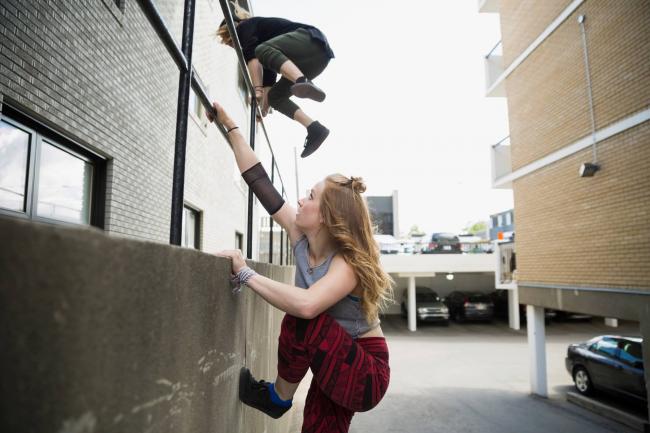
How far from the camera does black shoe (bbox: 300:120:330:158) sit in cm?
327

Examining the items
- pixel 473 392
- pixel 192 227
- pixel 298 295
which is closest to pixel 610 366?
pixel 473 392

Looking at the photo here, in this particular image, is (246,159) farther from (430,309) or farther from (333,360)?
(430,309)

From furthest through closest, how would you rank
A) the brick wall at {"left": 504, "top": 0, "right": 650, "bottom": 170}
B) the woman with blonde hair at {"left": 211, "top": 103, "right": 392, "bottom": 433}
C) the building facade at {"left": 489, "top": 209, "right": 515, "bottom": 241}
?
1. the building facade at {"left": 489, "top": 209, "right": 515, "bottom": 241}
2. the brick wall at {"left": 504, "top": 0, "right": 650, "bottom": 170}
3. the woman with blonde hair at {"left": 211, "top": 103, "right": 392, "bottom": 433}

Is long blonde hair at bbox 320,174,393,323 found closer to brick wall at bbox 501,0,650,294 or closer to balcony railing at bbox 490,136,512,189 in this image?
brick wall at bbox 501,0,650,294

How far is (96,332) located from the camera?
702mm

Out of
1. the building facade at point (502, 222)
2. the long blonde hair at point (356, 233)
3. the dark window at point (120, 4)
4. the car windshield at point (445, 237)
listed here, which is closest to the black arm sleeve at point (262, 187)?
the long blonde hair at point (356, 233)

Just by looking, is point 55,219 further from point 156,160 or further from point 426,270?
point 426,270

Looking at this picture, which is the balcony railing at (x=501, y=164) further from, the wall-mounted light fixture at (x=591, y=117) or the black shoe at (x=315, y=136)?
the black shoe at (x=315, y=136)

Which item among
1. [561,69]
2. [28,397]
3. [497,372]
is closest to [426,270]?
[497,372]

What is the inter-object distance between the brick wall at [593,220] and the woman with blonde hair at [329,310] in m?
8.31

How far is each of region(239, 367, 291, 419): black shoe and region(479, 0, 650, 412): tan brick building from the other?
8413 mm

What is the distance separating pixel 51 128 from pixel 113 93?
1.33 metres

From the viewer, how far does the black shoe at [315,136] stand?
327cm

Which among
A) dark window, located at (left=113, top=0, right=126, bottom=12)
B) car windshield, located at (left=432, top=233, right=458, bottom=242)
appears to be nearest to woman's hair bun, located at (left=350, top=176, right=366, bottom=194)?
dark window, located at (left=113, top=0, right=126, bottom=12)
